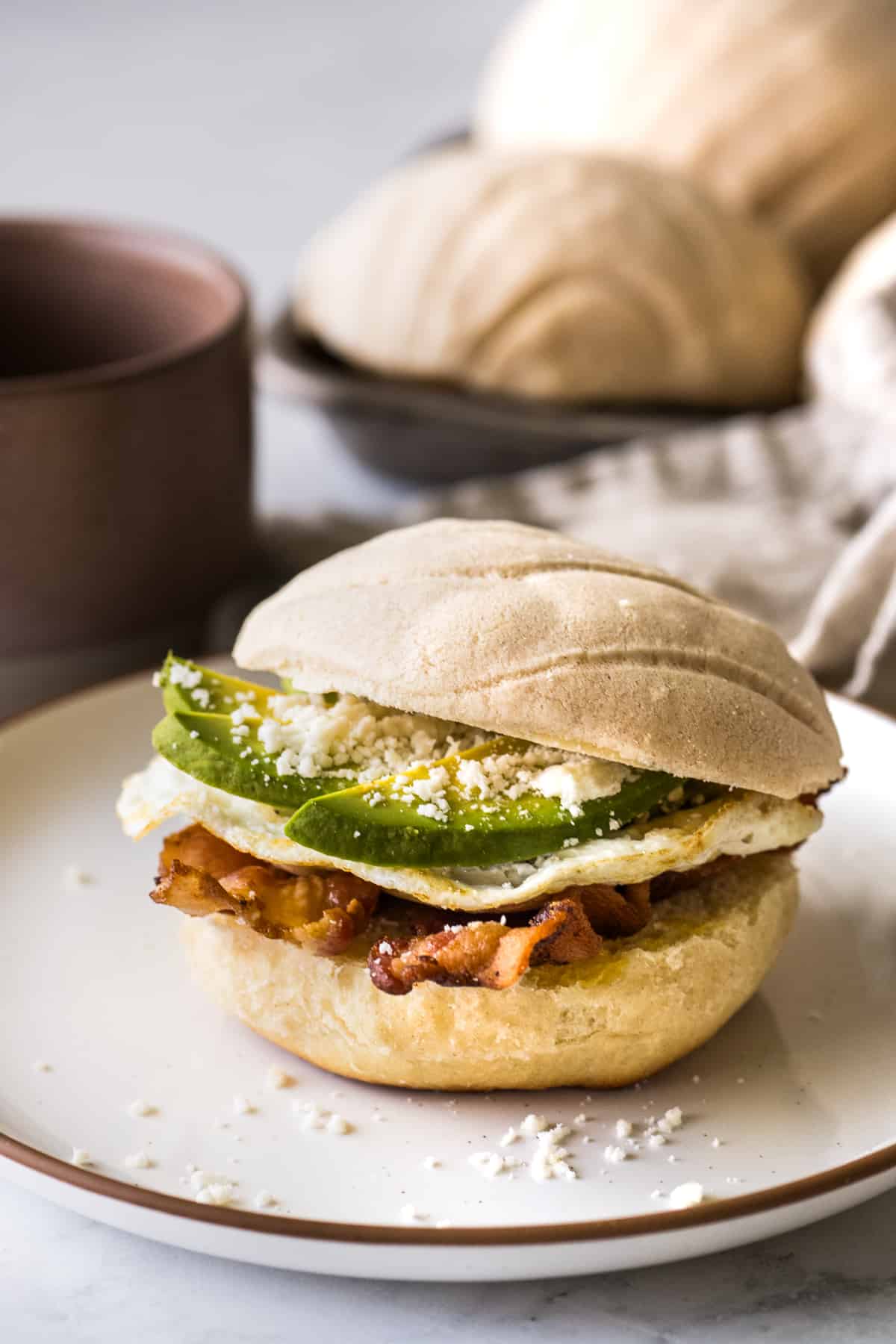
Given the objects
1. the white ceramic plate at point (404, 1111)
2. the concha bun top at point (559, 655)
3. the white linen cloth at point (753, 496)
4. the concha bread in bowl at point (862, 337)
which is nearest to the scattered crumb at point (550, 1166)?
the white ceramic plate at point (404, 1111)

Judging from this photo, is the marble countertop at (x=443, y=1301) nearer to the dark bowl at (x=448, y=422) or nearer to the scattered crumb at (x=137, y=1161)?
the scattered crumb at (x=137, y=1161)

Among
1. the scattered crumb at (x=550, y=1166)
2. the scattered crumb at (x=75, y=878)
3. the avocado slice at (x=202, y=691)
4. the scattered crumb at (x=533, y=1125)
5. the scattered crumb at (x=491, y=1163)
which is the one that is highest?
the avocado slice at (x=202, y=691)

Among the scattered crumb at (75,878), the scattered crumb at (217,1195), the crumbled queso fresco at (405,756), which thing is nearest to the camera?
the scattered crumb at (217,1195)

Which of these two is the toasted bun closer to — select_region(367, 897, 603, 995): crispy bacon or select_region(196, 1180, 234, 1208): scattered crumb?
select_region(367, 897, 603, 995): crispy bacon

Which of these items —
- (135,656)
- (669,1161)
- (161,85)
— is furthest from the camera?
(161,85)

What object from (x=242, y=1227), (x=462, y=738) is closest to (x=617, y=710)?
(x=462, y=738)

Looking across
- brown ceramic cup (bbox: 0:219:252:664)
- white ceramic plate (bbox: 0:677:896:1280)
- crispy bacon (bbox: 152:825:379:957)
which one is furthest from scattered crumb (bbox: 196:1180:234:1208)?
brown ceramic cup (bbox: 0:219:252:664)

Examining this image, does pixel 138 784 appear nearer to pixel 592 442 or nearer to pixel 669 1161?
pixel 669 1161
